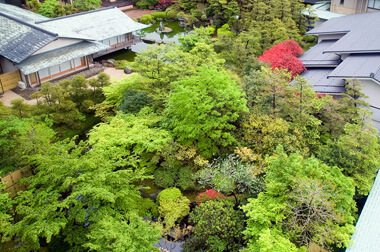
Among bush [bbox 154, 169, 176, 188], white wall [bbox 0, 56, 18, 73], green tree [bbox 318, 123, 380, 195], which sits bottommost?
bush [bbox 154, 169, 176, 188]

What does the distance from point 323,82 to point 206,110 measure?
12293 mm

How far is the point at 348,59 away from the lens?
25.3 meters

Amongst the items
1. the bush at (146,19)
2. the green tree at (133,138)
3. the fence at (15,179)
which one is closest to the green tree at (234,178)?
the green tree at (133,138)

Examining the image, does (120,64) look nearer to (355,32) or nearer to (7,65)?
(7,65)

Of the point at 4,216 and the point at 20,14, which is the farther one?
the point at 20,14

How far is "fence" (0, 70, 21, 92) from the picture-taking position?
28.4m

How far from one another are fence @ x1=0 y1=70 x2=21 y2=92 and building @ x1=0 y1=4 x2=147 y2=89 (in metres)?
0.17

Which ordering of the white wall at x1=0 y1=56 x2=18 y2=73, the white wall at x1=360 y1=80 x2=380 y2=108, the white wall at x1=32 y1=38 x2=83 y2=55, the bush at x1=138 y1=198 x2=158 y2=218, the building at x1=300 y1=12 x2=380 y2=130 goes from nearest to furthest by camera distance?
the bush at x1=138 y1=198 x2=158 y2=218 < the white wall at x1=360 y1=80 x2=380 y2=108 < the building at x1=300 y1=12 x2=380 y2=130 < the white wall at x1=32 y1=38 x2=83 y2=55 < the white wall at x1=0 y1=56 x2=18 y2=73

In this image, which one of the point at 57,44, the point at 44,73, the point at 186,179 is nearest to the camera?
the point at 186,179

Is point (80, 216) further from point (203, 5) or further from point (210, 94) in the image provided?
point (203, 5)

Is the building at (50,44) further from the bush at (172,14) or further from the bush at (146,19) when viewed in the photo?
the bush at (172,14)

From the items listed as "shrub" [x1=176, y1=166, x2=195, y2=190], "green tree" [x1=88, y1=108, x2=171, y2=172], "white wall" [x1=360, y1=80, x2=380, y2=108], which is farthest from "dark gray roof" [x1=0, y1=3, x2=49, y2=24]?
"white wall" [x1=360, y1=80, x2=380, y2=108]

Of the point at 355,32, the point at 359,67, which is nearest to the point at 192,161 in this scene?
the point at 359,67

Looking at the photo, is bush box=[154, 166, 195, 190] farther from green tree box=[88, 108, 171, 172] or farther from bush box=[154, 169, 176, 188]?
green tree box=[88, 108, 171, 172]
